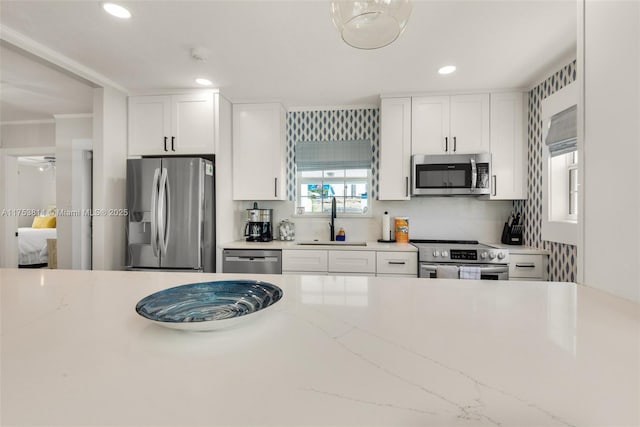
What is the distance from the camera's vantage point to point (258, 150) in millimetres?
3186

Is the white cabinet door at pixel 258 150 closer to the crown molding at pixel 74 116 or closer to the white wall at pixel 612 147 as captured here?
the crown molding at pixel 74 116

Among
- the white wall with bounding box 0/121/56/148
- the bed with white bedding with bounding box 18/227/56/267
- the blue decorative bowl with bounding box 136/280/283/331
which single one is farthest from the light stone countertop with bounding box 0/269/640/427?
the bed with white bedding with bounding box 18/227/56/267

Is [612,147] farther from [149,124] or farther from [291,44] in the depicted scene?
[149,124]

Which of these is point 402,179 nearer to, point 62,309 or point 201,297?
point 201,297

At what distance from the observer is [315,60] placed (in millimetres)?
2346

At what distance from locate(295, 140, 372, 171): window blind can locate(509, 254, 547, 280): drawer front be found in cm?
174

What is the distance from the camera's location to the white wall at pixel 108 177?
2.71 meters

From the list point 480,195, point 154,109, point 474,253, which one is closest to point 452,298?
point 474,253

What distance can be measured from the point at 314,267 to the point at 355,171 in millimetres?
1296

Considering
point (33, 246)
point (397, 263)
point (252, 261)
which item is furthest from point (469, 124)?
point (33, 246)

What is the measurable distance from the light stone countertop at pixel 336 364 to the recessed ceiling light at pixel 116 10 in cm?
178

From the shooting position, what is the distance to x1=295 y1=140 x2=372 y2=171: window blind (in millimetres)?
3396

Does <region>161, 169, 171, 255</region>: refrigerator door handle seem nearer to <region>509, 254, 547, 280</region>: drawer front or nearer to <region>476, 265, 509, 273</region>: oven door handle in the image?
<region>476, 265, 509, 273</region>: oven door handle

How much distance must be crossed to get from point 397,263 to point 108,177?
9.48 feet
